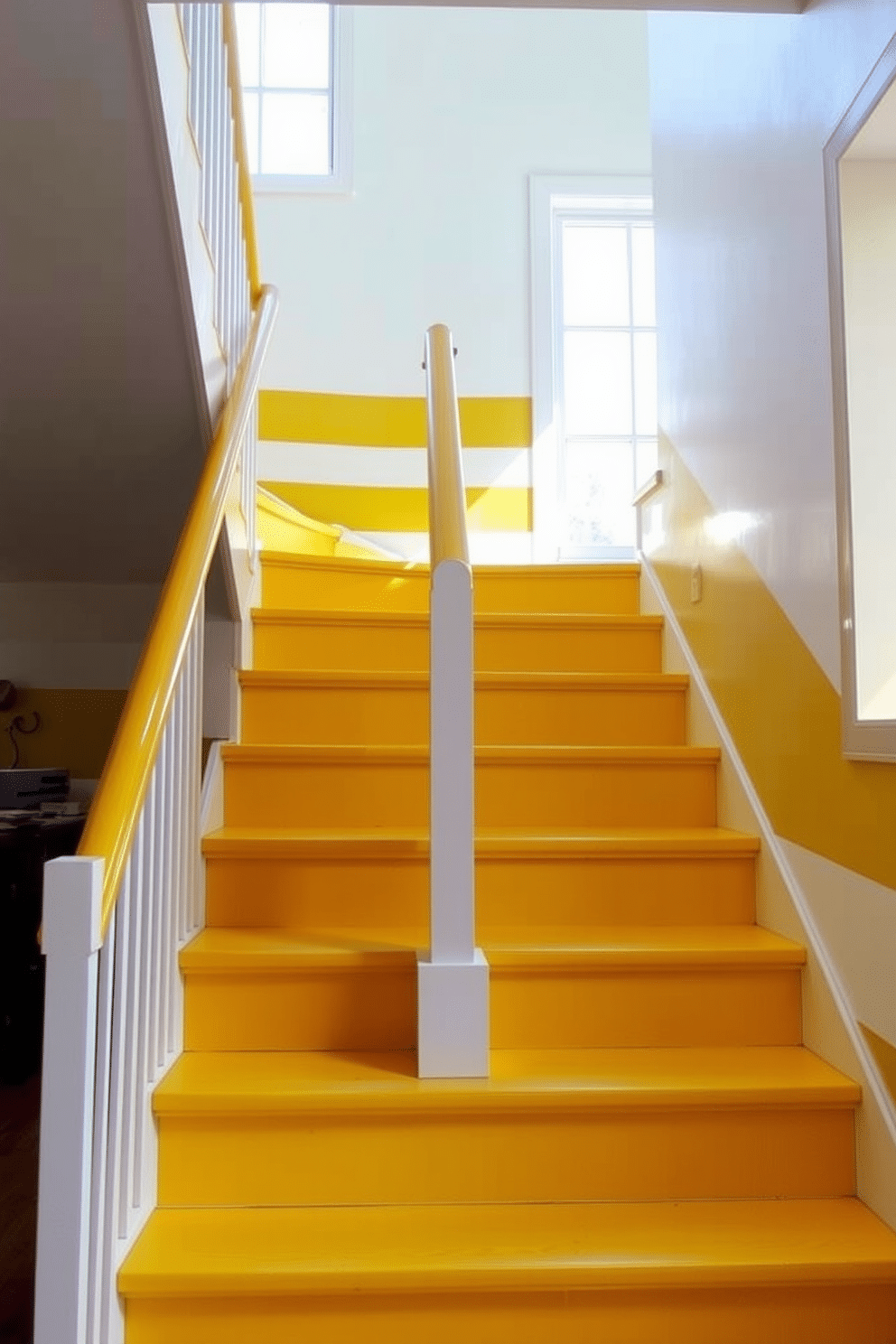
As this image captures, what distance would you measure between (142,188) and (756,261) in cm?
133

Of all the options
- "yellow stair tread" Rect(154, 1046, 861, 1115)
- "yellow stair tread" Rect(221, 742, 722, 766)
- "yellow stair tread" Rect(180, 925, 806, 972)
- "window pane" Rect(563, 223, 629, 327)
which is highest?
"window pane" Rect(563, 223, 629, 327)

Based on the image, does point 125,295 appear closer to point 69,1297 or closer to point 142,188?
point 142,188

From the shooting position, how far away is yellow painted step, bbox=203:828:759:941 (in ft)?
7.68

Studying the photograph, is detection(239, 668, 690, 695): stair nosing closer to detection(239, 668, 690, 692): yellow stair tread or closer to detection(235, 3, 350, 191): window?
detection(239, 668, 690, 692): yellow stair tread

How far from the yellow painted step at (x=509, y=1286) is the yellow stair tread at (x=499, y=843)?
0.77 meters

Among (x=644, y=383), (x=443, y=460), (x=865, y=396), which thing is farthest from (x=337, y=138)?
(x=865, y=396)

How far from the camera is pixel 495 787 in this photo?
2.65 m

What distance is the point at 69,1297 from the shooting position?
53.6 inches

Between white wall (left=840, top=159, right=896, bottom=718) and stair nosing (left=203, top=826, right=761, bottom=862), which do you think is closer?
white wall (left=840, top=159, right=896, bottom=718)

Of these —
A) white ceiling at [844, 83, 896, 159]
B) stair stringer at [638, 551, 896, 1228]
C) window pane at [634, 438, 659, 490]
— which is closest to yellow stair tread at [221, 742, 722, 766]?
stair stringer at [638, 551, 896, 1228]

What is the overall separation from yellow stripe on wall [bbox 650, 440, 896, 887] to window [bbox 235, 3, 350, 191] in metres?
2.55

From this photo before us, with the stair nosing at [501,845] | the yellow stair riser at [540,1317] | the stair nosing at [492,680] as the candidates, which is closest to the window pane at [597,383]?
the stair nosing at [492,680]

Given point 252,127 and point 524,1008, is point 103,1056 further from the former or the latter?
point 252,127

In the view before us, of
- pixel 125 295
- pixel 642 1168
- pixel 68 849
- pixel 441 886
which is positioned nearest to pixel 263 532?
pixel 68 849
